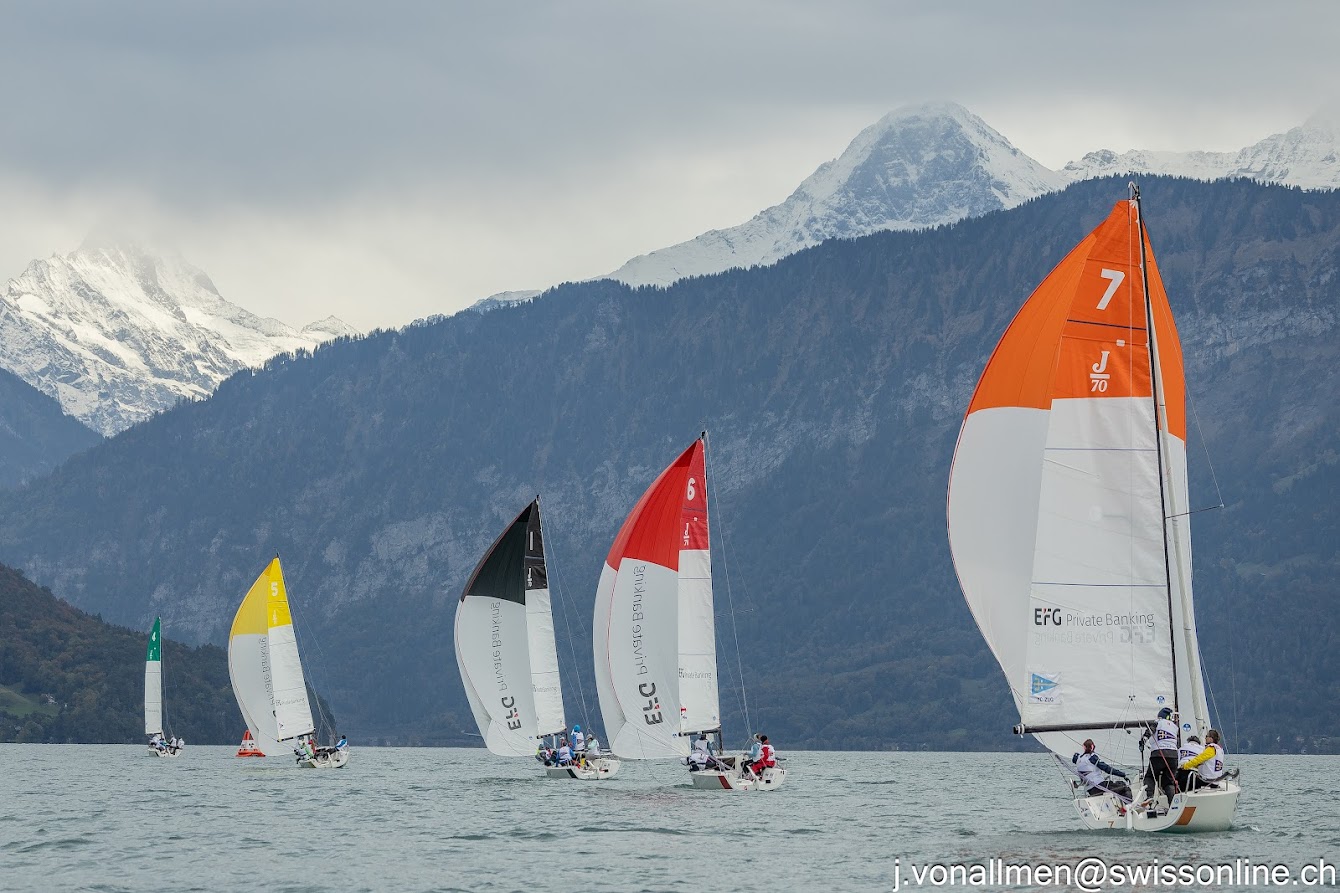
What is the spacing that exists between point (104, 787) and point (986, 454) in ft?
218

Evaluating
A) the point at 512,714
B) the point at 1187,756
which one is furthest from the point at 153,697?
the point at 1187,756

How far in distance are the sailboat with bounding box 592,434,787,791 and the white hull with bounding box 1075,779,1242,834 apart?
1056 inches

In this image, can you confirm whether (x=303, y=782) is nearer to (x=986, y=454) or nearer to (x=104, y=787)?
(x=104, y=787)

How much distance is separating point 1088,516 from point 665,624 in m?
32.2

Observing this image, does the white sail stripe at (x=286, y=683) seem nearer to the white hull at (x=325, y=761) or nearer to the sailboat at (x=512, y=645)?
the white hull at (x=325, y=761)

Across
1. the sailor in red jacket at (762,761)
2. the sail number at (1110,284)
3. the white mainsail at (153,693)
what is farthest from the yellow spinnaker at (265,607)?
the sail number at (1110,284)

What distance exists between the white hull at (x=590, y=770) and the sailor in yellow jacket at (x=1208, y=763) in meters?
49.7

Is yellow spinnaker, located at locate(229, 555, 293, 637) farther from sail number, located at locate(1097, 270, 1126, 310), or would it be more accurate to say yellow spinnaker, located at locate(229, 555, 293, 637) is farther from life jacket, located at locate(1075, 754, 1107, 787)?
sail number, located at locate(1097, 270, 1126, 310)

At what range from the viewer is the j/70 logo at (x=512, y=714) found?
9312 centimetres

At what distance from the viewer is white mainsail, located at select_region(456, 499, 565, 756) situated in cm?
9256

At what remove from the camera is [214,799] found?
8981cm

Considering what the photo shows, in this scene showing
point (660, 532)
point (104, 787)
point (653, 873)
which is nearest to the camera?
point (653, 873)

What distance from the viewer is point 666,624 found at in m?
79.2

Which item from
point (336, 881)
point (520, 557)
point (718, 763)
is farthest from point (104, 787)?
point (336, 881)
